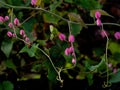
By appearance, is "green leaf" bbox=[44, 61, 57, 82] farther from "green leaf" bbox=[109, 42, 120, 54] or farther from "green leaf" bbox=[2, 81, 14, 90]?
"green leaf" bbox=[109, 42, 120, 54]

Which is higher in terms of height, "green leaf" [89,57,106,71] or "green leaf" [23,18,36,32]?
"green leaf" [23,18,36,32]

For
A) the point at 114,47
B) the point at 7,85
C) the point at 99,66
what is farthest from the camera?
the point at 114,47

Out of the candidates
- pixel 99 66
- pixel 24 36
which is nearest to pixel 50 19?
pixel 24 36

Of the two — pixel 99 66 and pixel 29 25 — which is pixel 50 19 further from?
pixel 99 66

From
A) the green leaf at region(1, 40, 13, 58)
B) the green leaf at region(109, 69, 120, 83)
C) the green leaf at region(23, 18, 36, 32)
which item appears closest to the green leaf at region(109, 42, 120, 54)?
the green leaf at region(109, 69, 120, 83)

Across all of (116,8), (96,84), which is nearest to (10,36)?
(96,84)

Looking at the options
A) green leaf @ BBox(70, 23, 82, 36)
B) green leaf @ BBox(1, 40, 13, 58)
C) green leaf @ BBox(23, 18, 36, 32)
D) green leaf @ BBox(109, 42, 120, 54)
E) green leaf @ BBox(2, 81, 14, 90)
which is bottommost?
green leaf @ BBox(2, 81, 14, 90)

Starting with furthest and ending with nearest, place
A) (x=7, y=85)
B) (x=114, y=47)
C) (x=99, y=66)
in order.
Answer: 1. (x=114, y=47)
2. (x=7, y=85)
3. (x=99, y=66)
